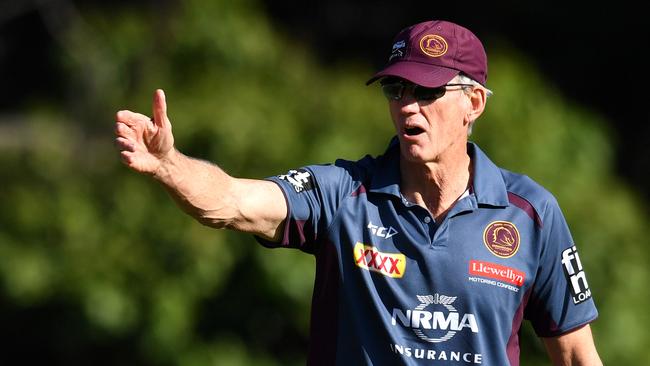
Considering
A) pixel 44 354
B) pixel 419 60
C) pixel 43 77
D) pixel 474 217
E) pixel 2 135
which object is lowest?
pixel 44 354

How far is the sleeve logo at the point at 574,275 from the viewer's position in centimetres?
436

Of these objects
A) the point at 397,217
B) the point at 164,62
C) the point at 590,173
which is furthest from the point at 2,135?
the point at 397,217

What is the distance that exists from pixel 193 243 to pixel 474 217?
3.77 meters

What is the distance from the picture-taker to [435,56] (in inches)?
167

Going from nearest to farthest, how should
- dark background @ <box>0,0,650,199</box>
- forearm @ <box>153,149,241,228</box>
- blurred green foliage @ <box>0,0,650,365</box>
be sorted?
forearm @ <box>153,149,241,228</box>
blurred green foliage @ <box>0,0,650,365</box>
dark background @ <box>0,0,650,199</box>

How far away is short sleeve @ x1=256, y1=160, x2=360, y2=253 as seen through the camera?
422cm

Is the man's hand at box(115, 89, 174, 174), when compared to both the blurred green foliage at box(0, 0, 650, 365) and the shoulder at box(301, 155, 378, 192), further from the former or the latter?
the blurred green foliage at box(0, 0, 650, 365)

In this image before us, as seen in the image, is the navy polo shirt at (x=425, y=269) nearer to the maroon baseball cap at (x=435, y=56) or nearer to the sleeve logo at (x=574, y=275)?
the sleeve logo at (x=574, y=275)

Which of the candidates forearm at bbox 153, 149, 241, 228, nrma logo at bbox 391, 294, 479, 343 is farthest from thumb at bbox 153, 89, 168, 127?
nrma logo at bbox 391, 294, 479, 343

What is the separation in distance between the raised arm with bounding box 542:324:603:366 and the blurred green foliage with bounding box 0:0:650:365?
324 centimetres

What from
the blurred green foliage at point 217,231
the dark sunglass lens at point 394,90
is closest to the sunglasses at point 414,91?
the dark sunglass lens at point 394,90

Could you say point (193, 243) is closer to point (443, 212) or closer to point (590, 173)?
point (590, 173)

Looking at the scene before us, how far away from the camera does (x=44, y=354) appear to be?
913 cm

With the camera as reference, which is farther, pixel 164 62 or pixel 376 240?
pixel 164 62
